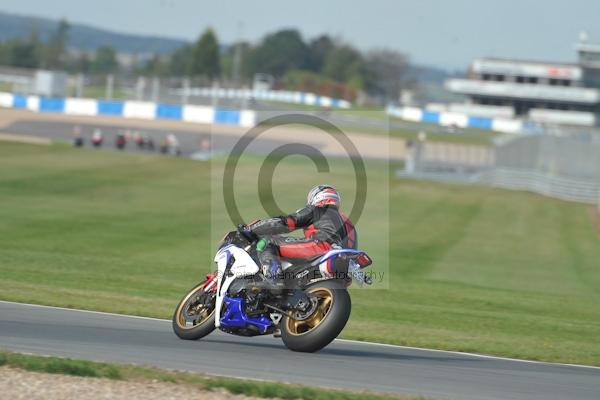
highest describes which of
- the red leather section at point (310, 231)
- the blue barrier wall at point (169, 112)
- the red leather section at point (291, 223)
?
the blue barrier wall at point (169, 112)

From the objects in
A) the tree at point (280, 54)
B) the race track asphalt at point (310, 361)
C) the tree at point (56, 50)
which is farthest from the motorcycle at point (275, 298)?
the tree at point (280, 54)

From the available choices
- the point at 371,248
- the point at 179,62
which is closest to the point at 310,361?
the point at 371,248

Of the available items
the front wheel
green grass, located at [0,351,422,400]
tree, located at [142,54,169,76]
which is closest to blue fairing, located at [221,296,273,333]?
the front wheel

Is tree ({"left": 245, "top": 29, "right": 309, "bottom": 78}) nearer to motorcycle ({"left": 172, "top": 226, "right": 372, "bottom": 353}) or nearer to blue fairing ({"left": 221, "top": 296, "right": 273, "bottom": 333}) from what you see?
motorcycle ({"left": 172, "top": 226, "right": 372, "bottom": 353})

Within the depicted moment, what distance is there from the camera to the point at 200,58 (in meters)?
144

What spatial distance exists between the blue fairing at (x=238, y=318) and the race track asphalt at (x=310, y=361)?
0.26 metres

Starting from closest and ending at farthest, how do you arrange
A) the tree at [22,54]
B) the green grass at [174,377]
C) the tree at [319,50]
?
the green grass at [174,377] < the tree at [22,54] < the tree at [319,50]

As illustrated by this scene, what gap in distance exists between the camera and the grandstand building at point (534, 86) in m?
118

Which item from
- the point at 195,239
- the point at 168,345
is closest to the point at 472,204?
the point at 195,239

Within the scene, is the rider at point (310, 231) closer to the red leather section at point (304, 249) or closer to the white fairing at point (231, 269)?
the red leather section at point (304, 249)

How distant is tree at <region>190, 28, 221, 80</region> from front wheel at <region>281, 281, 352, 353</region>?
13364 centimetres

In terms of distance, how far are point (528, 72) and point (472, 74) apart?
970 centimetres

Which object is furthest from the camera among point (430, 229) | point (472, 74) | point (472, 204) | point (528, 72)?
point (472, 74)

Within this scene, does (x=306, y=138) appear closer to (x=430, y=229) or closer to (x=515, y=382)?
(x=430, y=229)
